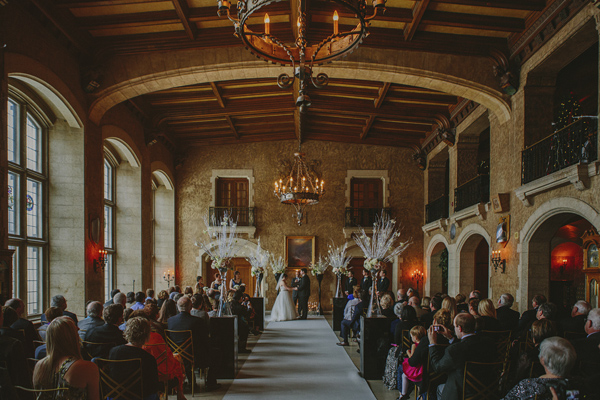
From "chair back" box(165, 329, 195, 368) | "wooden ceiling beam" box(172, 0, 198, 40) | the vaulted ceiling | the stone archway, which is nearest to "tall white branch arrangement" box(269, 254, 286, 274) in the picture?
the vaulted ceiling

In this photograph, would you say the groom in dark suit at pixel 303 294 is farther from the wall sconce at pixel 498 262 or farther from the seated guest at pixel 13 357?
the seated guest at pixel 13 357

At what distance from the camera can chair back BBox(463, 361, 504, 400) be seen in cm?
406

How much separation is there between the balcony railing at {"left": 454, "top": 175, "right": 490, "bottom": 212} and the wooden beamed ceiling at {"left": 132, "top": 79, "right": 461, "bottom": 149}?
1.95 meters

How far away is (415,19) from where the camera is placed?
748 centimetres

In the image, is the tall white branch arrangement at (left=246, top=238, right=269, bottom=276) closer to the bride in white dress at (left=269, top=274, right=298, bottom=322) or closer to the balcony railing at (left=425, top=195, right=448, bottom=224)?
the bride in white dress at (left=269, top=274, right=298, bottom=322)

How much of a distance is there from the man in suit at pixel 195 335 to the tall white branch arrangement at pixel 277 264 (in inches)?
306

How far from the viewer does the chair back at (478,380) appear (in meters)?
4.06

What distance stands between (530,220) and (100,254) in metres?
7.35

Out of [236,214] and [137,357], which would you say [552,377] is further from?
[236,214]

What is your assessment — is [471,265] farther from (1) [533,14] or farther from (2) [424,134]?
(1) [533,14]

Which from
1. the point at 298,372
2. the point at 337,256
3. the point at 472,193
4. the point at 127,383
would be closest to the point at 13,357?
the point at 127,383

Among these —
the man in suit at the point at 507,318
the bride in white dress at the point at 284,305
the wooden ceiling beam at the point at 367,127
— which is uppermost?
the wooden ceiling beam at the point at 367,127

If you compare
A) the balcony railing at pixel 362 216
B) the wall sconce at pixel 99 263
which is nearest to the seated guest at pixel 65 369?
the wall sconce at pixel 99 263

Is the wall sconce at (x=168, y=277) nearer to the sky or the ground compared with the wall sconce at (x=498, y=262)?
nearer to the ground
